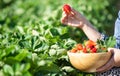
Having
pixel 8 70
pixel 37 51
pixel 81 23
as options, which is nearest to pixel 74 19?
pixel 81 23

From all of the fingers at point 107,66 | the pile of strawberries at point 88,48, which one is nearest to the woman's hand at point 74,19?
the pile of strawberries at point 88,48

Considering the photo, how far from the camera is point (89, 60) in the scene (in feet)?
11.8

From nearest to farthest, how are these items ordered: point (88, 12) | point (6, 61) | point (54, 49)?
1. point (6, 61)
2. point (54, 49)
3. point (88, 12)

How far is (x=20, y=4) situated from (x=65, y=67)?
671 cm

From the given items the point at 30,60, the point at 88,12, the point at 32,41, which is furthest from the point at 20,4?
the point at 30,60

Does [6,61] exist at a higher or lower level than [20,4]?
lower

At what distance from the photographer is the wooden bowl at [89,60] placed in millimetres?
3602

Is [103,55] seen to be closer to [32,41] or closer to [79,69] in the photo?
[79,69]

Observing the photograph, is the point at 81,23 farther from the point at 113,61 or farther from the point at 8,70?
the point at 8,70

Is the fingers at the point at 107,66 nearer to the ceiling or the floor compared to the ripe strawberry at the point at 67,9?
nearer to the floor

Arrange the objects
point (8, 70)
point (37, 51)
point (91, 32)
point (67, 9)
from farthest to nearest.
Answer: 1. point (91, 32)
2. point (67, 9)
3. point (37, 51)
4. point (8, 70)

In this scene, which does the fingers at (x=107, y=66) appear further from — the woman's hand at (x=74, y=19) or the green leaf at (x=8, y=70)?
the green leaf at (x=8, y=70)

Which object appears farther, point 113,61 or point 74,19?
point 74,19

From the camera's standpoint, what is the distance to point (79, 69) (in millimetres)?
3764
